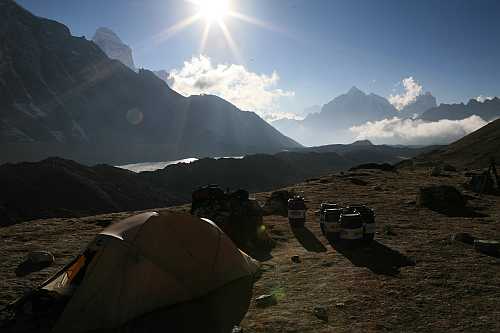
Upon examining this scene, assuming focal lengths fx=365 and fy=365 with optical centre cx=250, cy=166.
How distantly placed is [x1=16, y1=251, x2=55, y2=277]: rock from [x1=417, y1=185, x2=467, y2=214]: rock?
56.1 ft

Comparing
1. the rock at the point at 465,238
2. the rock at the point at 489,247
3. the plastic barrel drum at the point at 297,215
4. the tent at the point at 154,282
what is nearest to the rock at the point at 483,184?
the rock at the point at 465,238

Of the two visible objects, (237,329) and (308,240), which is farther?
(308,240)

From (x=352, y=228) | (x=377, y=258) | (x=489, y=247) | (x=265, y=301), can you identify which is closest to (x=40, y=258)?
(x=265, y=301)

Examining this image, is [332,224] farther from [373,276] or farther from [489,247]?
[489,247]

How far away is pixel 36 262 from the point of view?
11.2 meters

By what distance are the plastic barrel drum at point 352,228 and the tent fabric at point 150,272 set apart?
444 centimetres

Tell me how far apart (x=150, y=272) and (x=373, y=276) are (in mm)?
5498

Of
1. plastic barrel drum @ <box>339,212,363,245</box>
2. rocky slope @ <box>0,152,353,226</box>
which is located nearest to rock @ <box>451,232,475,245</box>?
plastic barrel drum @ <box>339,212,363,245</box>

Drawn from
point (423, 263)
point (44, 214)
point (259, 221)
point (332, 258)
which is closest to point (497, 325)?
point (423, 263)

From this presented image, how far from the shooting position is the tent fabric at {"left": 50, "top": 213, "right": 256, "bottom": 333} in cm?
713

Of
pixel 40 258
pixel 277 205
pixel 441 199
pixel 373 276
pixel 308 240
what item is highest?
pixel 277 205

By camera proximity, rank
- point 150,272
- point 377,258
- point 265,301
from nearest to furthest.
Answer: point 150,272
point 265,301
point 377,258

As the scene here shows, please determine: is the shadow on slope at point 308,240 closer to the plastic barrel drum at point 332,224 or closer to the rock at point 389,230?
the plastic barrel drum at point 332,224

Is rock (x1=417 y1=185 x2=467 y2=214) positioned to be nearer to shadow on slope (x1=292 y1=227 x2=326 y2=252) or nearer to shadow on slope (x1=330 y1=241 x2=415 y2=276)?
shadow on slope (x1=292 y1=227 x2=326 y2=252)
